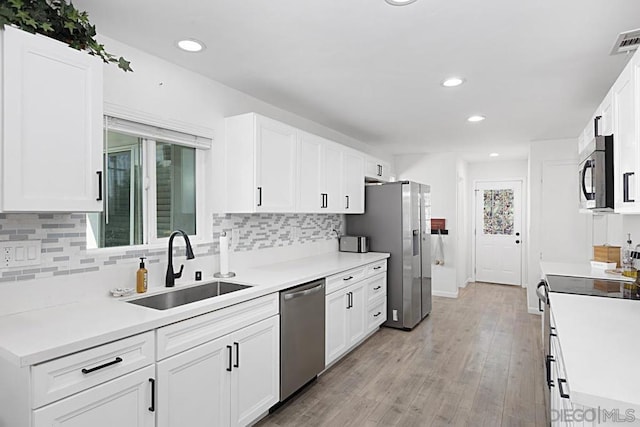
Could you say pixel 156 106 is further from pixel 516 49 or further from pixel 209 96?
pixel 516 49

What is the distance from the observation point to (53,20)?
1670mm

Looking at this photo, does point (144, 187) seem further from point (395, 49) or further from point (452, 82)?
point (452, 82)

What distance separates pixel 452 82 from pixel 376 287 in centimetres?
229

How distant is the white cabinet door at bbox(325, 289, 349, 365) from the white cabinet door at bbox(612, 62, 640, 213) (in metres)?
2.11

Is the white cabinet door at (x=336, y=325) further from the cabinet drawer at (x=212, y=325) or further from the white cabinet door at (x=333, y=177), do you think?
the white cabinet door at (x=333, y=177)

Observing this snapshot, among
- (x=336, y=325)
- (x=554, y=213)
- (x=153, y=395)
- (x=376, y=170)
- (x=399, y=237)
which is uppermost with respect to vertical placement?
(x=376, y=170)

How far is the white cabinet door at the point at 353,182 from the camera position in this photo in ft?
→ 13.7

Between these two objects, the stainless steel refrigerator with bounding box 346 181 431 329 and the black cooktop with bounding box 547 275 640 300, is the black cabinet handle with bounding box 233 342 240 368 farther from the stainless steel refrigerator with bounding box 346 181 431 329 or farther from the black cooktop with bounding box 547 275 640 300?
the stainless steel refrigerator with bounding box 346 181 431 329

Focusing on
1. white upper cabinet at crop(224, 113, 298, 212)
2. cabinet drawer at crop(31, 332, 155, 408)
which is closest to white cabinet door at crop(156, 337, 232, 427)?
cabinet drawer at crop(31, 332, 155, 408)

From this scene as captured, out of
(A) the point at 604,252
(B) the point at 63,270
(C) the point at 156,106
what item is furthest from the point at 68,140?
(A) the point at 604,252

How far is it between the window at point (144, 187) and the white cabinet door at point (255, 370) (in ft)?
3.13

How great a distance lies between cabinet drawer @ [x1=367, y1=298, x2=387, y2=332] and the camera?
402cm

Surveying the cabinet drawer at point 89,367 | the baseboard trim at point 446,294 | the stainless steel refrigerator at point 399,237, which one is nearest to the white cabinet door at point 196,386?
the cabinet drawer at point 89,367
